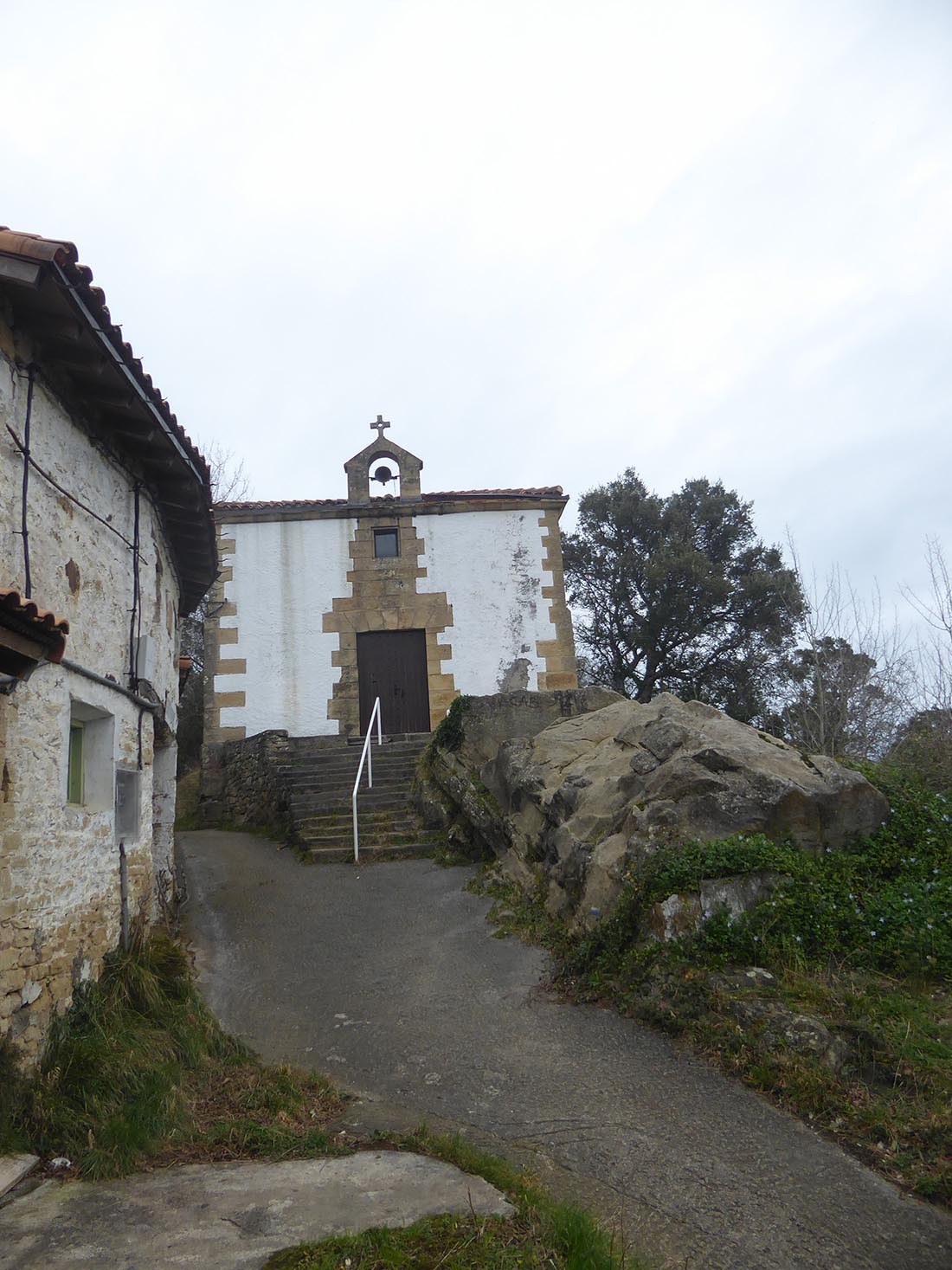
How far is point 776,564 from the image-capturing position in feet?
67.5

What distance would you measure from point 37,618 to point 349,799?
7405 millimetres

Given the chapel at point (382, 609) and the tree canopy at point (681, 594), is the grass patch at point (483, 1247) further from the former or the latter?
the tree canopy at point (681, 594)

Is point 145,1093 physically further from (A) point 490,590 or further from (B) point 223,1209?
(A) point 490,590

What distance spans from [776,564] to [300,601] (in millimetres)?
12052

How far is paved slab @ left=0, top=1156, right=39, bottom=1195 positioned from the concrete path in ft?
5.59

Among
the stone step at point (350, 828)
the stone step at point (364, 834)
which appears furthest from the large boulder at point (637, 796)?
the stone step at point (350, 828)

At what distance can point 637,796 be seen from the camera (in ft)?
23.0

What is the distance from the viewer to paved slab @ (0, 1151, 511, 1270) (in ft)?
10.4

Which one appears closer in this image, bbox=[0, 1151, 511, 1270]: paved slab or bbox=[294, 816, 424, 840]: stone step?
bbox=[0, 1151, 511, 1270]: paved slab

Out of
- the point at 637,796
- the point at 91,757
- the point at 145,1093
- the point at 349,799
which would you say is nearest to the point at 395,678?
the point at 349,799

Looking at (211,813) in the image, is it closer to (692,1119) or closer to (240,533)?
(240,533)

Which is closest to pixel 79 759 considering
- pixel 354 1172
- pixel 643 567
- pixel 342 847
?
pixel 354 1172

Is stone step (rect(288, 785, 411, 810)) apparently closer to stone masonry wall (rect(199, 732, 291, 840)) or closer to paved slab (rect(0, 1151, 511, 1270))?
stone masonry wall (rect(199, 732, 291, 840))

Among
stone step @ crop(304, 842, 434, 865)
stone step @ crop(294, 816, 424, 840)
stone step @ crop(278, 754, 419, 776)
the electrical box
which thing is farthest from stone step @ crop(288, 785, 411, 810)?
the electrical box
